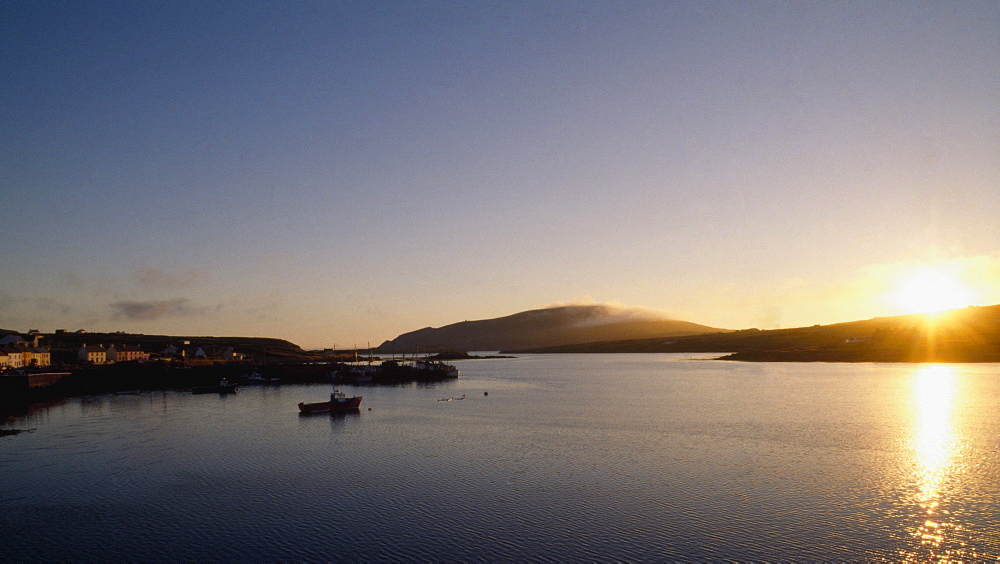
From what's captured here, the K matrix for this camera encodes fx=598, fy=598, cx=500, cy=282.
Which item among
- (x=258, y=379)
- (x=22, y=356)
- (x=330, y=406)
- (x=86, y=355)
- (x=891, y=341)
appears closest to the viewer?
(x=330, y=406)

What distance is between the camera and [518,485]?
2681cm

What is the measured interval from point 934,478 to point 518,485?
18217 mm

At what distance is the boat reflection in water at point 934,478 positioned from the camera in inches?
701

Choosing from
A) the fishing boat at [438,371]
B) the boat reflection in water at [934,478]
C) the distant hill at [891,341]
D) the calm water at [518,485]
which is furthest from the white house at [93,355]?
the distant hill at [891,341]

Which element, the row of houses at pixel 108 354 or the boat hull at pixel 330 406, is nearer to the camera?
the boat hull at pixel 330 406

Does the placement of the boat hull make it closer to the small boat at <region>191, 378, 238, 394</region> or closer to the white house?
the small boat at <region>191, 378, 238, 394</region>

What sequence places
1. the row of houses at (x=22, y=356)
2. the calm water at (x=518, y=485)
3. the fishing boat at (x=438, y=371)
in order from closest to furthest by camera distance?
the calm water at (x=518, y=485) < the row of houses at (x=22, y=356) < the fishing boat at (x=438, y=371)

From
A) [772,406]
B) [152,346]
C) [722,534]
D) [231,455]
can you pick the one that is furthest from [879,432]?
[152,346]

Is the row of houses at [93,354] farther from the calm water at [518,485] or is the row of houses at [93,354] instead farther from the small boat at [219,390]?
the calm water at [518,485]

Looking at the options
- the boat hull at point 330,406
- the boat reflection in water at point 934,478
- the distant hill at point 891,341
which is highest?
the distant hill at point 891,341

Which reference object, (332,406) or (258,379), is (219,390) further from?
(332,406)

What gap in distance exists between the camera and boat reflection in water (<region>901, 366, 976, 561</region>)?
17.8m

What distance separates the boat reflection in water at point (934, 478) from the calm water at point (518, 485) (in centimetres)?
10

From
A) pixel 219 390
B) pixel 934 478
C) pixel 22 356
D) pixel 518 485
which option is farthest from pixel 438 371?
pixel 934 478
